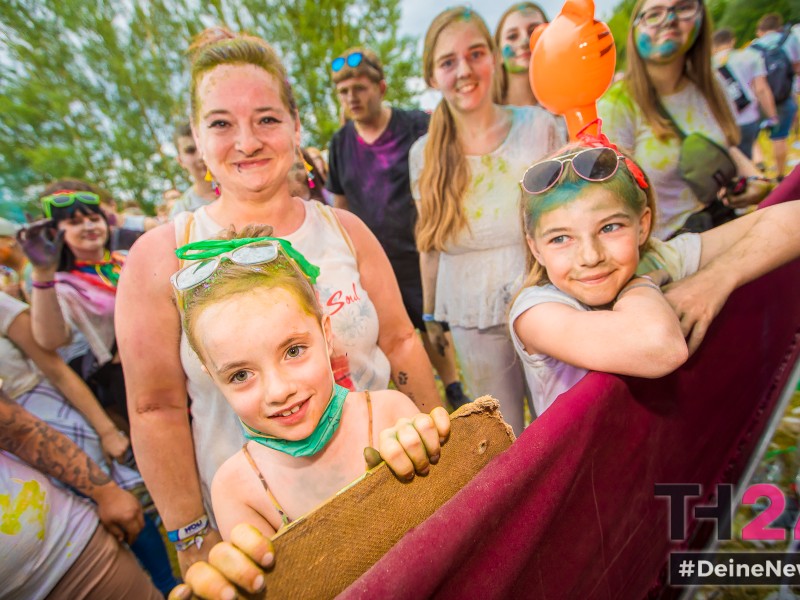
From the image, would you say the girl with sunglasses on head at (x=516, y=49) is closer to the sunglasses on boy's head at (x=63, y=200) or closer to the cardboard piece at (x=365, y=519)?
the cardboard piece at (x=365, y=519)

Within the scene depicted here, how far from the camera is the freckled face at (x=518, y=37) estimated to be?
2939mm

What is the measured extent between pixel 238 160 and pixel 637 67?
223cm

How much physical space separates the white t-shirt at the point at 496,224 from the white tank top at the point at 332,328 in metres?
0.92

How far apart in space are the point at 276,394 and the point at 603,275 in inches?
39.3

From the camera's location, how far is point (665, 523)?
1.39m

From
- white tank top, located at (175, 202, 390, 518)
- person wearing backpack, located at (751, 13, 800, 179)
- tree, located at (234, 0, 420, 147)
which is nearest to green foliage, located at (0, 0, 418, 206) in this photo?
tree, located at (234, 0, 420, 147)

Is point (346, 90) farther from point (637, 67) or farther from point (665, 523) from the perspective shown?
point (665, 523)

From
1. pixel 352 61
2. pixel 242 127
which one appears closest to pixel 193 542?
pixel 242 127

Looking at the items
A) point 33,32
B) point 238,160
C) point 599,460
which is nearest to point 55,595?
point 238,160

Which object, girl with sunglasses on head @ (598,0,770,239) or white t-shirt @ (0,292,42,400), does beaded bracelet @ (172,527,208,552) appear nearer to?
white t-shirt @ (0,292,42,400)

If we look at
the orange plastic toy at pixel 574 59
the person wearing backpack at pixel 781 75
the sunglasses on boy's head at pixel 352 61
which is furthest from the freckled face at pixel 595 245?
the person wearing backpack at pixel 781 75

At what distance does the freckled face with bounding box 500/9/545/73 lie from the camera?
9.64 ft

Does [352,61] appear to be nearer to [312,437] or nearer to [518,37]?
[518,37]

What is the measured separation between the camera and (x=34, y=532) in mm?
1242
